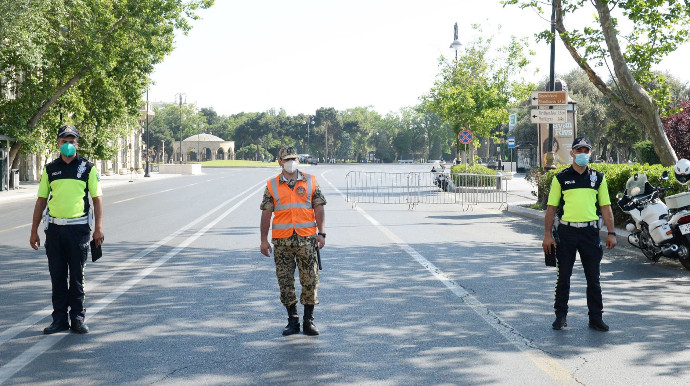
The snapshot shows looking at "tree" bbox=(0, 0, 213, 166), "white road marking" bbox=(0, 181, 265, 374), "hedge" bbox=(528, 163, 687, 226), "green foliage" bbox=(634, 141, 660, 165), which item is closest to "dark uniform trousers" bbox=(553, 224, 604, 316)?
"white road marking" bbox=(0, 181, 265, 374)

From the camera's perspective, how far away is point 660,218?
33.2ft

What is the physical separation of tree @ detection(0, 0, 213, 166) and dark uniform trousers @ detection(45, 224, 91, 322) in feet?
82.9

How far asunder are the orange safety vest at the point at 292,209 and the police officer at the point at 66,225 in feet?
5.10

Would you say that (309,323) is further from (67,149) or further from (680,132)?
(680,132)

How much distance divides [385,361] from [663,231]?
6035 millimetres

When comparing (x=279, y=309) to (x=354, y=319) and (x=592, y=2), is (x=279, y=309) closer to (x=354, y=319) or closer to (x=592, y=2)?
(x=354, y=319)

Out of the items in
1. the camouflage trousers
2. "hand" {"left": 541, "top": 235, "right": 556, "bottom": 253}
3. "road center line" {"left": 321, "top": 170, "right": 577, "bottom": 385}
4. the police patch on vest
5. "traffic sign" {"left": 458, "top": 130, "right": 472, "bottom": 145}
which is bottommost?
"road center line" {"left": 321, "top": 170, "right": 577, "bottom": 385}

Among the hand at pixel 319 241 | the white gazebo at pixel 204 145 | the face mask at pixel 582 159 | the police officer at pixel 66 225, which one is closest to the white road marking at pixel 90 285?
the police officer at pixel 66 225

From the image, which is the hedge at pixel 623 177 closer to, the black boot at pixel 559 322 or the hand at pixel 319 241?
the black boot at pixel 559 322

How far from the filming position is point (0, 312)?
7148 millimetres

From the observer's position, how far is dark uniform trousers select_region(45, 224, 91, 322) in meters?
6.36

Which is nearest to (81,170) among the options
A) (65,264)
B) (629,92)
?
(65,264)

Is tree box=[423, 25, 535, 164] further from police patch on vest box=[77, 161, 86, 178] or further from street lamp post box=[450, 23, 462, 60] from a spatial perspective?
police patch on vest box=[77, 161, 86, 178]

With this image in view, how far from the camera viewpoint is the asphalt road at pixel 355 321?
203 inches
